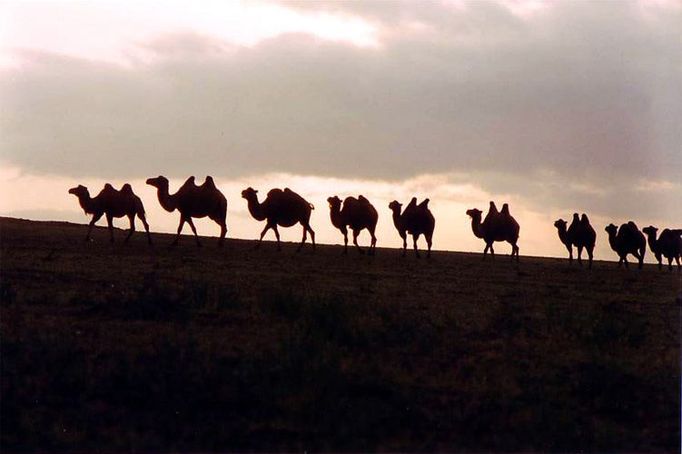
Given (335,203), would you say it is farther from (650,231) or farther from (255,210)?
(650,231)

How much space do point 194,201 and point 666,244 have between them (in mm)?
18626

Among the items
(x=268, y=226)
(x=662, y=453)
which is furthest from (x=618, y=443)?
(x=268, y=226)

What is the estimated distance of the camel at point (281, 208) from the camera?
30625mm

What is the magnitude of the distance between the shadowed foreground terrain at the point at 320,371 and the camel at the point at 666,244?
23.8 metres

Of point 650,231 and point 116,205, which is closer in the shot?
point 116,205

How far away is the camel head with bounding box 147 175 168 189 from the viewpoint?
29.5 metres

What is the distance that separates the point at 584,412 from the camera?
8117mm

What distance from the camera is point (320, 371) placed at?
8.37 meters

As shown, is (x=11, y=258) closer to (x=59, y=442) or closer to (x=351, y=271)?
(x=351, y=271)

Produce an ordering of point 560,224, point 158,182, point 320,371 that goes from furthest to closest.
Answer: point 560,224 < point 158,182 < point 320,371

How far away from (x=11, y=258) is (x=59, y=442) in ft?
43.4

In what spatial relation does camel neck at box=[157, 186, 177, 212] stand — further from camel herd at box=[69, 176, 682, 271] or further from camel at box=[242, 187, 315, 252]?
camel at box=[242, 187, 315, 252]

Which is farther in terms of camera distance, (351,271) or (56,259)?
(351,271)

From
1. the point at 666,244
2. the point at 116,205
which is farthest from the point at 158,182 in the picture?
the point at 666,244
